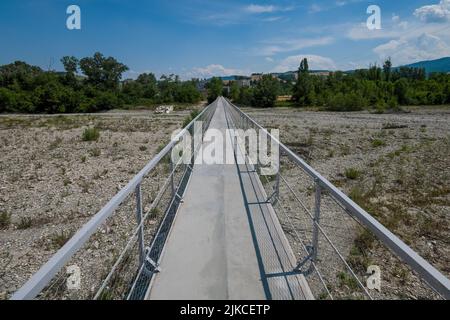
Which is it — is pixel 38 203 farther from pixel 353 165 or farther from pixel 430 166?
pixel 430 166

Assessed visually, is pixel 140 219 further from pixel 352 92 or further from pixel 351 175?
pixel 352 92

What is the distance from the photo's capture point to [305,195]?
24.2 feet

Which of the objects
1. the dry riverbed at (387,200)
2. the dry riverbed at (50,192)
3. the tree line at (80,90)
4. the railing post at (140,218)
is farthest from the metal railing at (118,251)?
the tree line at (80,90)

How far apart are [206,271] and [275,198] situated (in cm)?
221

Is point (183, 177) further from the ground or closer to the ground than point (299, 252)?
further from the ground

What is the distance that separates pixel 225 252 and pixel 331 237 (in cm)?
265

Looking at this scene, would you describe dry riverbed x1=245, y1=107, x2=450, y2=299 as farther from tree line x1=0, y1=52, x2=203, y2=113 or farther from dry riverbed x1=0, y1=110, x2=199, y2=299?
tree line x1=0, y1=52, x2=203, y2=113

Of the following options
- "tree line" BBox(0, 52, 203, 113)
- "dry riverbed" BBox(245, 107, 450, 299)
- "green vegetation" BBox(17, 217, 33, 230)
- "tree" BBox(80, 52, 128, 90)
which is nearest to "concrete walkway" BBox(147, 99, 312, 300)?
"dry riverbed" BBox(245, 107, 450, 299)
